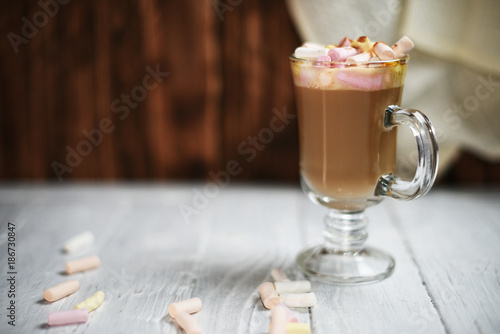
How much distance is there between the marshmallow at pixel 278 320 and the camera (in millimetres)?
875

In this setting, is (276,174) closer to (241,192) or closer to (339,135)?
(241,192)

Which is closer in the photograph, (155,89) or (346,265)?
(346,265)

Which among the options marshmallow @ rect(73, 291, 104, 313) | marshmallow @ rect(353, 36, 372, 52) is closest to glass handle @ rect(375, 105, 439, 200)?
marshmallow @ rect(353, 36, 372, 52)

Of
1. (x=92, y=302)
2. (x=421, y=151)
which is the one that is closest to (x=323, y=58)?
(x=421, y=151)

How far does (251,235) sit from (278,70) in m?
0.49

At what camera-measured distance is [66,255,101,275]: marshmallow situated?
1.10 meters

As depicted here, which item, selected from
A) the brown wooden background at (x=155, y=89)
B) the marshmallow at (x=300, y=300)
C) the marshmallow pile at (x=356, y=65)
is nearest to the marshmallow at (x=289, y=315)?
the marshmallow at (x=300, y=300)

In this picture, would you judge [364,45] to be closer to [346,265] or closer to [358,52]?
[358,52]

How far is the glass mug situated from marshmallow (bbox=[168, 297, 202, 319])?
0.25m

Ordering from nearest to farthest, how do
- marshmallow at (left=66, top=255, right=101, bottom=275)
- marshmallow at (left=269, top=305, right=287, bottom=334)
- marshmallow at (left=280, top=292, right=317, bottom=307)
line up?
marshmallow at (left=269, top=305, right=287, bottom=334), marshmallow at (left=280, top=292, right=317, bottom=307), marshmallow at (left=66, top=255, right=101, bottom=275)

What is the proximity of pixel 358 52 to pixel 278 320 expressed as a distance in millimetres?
483

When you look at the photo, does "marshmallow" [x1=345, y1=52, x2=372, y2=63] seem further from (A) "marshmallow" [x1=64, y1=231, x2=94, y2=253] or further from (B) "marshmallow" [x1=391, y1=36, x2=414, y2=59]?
(A) "marshmallow" [x1=64, y1=231, x2=94, y2=253]

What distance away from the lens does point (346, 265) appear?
1110 mm

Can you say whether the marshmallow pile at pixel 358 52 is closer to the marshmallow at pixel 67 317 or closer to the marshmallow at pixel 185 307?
the marshmallow at pixel 185 307
